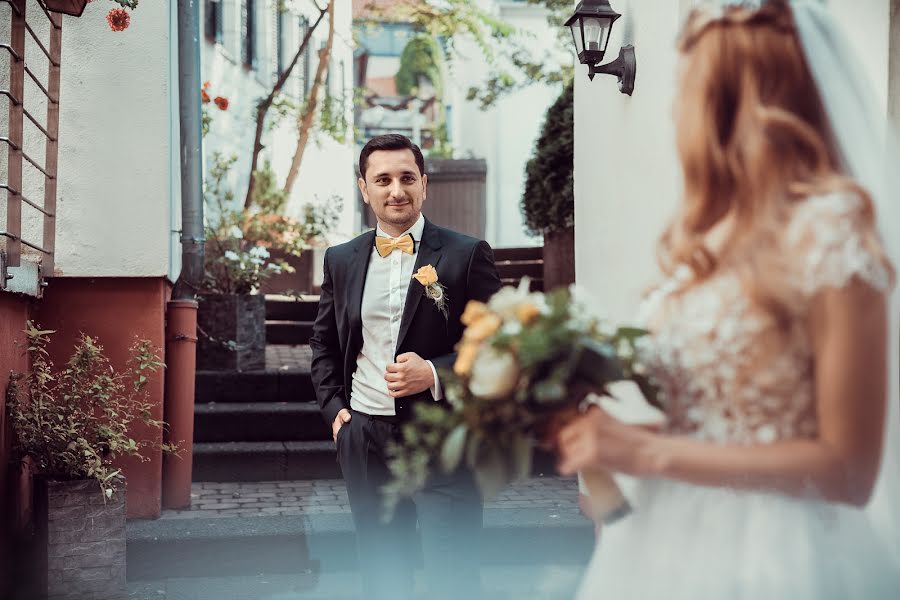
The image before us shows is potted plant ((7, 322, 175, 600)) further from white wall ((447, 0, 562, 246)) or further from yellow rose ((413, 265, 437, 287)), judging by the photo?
white wall ((447, 0, 562, 246))

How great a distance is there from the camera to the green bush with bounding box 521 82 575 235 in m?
9.93

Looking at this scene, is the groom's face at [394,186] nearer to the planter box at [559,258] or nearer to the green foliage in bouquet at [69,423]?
the green foliage in bouquet at [69,423]

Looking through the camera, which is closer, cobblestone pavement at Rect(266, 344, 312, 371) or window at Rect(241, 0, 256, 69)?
cobblestone pavement at Rect(266, 344, 312, 371)

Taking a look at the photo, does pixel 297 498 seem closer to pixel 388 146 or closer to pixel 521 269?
pixel 388 146

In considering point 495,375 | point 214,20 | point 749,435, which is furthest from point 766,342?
point 214,20

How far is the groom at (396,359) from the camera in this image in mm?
3945

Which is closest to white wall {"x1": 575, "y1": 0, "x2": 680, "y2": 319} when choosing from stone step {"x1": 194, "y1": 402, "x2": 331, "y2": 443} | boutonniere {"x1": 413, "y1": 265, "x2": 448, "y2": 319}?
boutonniere {"x1": 413, "y1": 265, "x2": 448, "y2": 319}

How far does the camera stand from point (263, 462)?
25.3 ft

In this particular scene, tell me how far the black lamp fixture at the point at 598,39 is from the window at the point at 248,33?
383 inches

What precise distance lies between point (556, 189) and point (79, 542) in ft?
19.7

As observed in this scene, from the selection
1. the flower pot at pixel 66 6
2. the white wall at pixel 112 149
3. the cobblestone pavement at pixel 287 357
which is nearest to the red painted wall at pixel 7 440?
the white wall at pixel 112 149

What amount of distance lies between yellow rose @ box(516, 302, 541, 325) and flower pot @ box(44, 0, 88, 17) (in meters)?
4.40

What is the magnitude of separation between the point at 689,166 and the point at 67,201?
5.07 metres

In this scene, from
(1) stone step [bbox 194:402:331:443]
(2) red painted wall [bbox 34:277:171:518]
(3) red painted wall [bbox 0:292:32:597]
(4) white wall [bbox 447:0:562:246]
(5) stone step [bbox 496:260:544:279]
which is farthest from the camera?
(4) white wall [bbox 447:0:562:246]
